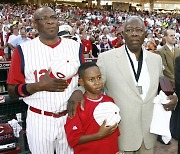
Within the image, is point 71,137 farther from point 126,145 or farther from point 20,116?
point 20,116

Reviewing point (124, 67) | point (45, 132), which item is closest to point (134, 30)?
point (124, 67)

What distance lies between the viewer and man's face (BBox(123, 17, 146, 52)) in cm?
228

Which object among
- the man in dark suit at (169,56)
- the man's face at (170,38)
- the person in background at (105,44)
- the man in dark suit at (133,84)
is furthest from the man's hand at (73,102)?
the person in background at (105,44)

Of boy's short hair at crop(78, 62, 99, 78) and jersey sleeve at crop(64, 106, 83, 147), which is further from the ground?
boy's short hair at crop(78, 62, 99, 78)

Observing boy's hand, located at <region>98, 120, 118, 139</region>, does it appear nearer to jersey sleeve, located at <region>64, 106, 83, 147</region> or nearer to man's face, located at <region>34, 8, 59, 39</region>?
jersey sleeve, located at <region>64, 106, 83, 147</region>

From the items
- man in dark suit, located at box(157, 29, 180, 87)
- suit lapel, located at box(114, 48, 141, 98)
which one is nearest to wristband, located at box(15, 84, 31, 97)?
suit lapel, located at box(114, 48, 141, 98)

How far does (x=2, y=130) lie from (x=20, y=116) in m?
0.30

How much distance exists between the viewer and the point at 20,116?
124 inches

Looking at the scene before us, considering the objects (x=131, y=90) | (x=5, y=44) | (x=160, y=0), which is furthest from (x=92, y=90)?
(x=160, y=0)

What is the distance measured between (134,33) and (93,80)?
0.45 m

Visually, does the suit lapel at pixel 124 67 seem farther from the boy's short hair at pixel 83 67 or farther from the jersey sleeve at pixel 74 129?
the jersey sleeve at pixel 74 129

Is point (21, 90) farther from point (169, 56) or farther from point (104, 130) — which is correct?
point (169, 56)

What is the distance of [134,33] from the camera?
2.28 metres

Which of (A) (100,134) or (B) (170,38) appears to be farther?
(B) (170,38)
